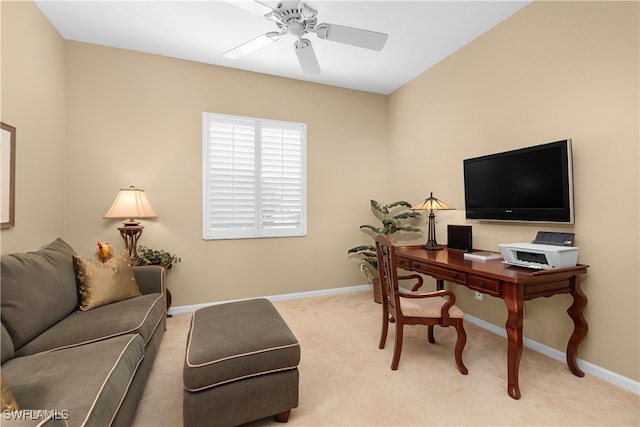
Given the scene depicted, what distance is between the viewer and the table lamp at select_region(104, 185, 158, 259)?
2842 millimetres

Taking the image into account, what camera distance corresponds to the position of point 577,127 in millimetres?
2248

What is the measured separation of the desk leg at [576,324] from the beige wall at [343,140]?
134 millimetres

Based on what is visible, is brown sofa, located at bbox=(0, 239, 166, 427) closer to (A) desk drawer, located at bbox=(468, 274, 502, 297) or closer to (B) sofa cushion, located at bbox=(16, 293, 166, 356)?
(B) sofa cushion, located at bbox=(16, 293, 166, 356)

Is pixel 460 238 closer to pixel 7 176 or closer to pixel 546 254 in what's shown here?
pixel 546 254

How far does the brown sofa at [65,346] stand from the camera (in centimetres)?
113

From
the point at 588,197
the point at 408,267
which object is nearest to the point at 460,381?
the point at 408,267

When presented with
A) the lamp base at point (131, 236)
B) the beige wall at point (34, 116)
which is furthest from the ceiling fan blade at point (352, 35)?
the lamp base at point (131, 236)

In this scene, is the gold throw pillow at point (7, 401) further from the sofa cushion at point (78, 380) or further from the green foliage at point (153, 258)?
the green foliage at point (153, 258)

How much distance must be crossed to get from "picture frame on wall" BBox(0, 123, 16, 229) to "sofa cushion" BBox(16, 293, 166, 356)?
2.69ft

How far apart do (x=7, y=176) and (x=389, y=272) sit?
2788mm

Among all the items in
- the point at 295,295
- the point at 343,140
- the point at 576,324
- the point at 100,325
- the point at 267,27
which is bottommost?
the point at 295,295

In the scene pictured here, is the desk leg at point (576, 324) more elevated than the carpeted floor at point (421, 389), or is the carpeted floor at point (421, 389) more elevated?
the desk leg at point (576, 324)

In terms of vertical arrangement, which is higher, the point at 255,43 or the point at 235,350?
the point at 255,43

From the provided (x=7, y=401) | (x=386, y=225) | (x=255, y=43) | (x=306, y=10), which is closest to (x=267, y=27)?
(x=255, y=43)
